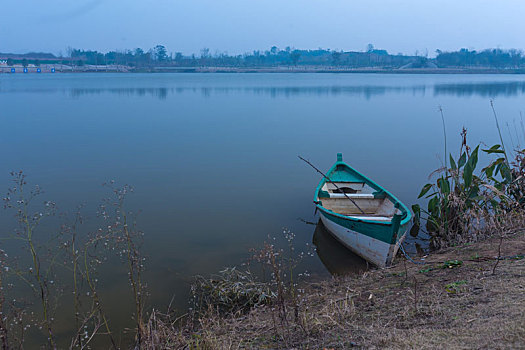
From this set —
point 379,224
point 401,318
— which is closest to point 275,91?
point 379,224

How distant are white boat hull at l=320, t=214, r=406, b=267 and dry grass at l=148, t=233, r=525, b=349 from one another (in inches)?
38.8

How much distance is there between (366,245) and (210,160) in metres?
10.2

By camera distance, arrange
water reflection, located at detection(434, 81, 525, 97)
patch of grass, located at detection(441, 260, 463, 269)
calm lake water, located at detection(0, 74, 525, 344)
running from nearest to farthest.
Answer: patch of grass, located at detection(441, 260, 463, 269) < calm lake water, located at detection(0, 74, 525, 344) < water reflection, located at detection(434, 81, 525, 97)

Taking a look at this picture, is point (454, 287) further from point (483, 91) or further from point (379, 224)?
point (483, 91)

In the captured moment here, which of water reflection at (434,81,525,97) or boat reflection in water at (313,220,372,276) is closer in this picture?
boat reflection in water at (313,220,372,276)

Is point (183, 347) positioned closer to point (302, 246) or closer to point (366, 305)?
point (366, 305)

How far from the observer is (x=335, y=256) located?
9008 mm

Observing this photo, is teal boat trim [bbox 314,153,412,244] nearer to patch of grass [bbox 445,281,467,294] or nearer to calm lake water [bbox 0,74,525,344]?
calm lake water [bbox 0,74,525,344]

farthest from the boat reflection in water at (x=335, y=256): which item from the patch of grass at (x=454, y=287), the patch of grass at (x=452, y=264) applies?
the patch of grass at (x=454, y=287)

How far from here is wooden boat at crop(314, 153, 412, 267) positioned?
25.2ft

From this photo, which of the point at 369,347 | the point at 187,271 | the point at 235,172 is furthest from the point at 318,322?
the point at 235,172

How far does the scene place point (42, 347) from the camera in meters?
5.78

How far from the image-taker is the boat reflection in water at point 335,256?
8.38 meters

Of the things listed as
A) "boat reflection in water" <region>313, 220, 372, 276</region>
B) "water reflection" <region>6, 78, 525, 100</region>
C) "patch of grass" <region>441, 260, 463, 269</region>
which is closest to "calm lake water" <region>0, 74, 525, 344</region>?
"boat reflection in water" <region>313, 220, 372, 276</region>
